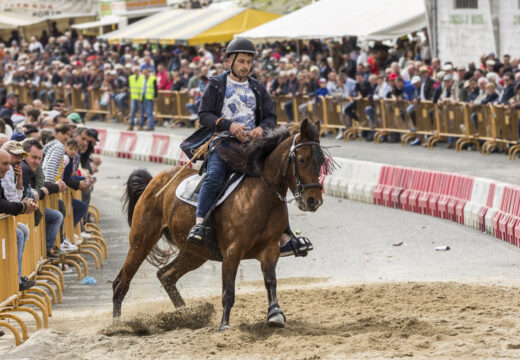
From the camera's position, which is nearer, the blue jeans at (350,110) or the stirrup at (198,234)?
the stirrup at (198,234)

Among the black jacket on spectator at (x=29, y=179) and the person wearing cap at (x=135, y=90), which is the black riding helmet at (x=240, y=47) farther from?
the person wearing cap at (x=135, y=90)

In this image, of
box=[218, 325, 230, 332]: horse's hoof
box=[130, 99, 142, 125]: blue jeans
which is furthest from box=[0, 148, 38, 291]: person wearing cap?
box=[130, 99, 142, 125]: blue jeans

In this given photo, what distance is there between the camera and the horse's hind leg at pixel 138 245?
1215cm

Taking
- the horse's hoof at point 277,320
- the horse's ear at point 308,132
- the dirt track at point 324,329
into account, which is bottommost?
the dirt track at point 324,329

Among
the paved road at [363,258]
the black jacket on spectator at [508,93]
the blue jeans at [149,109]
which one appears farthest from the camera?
the blue jeans at [149,109]

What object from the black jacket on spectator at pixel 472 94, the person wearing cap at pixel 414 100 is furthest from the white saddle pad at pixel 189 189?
the person wearing cap at pixel 414 100

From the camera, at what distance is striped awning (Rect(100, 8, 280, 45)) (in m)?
40.3

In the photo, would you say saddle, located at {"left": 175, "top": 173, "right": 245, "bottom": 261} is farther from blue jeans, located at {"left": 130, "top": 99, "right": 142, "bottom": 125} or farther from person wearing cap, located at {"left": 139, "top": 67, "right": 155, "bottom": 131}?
blue jeans, located at {"left": 130, "top": 99, "right": 142, "bottom": 125}

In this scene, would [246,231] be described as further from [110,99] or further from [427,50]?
[110,99]

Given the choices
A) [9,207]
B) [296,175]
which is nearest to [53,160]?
[9,207]

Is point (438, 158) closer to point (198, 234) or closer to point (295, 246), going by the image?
point (295, 246)

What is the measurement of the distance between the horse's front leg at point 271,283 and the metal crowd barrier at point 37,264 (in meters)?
2.42

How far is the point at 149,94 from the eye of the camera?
36.1m

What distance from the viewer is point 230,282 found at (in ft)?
35.0
